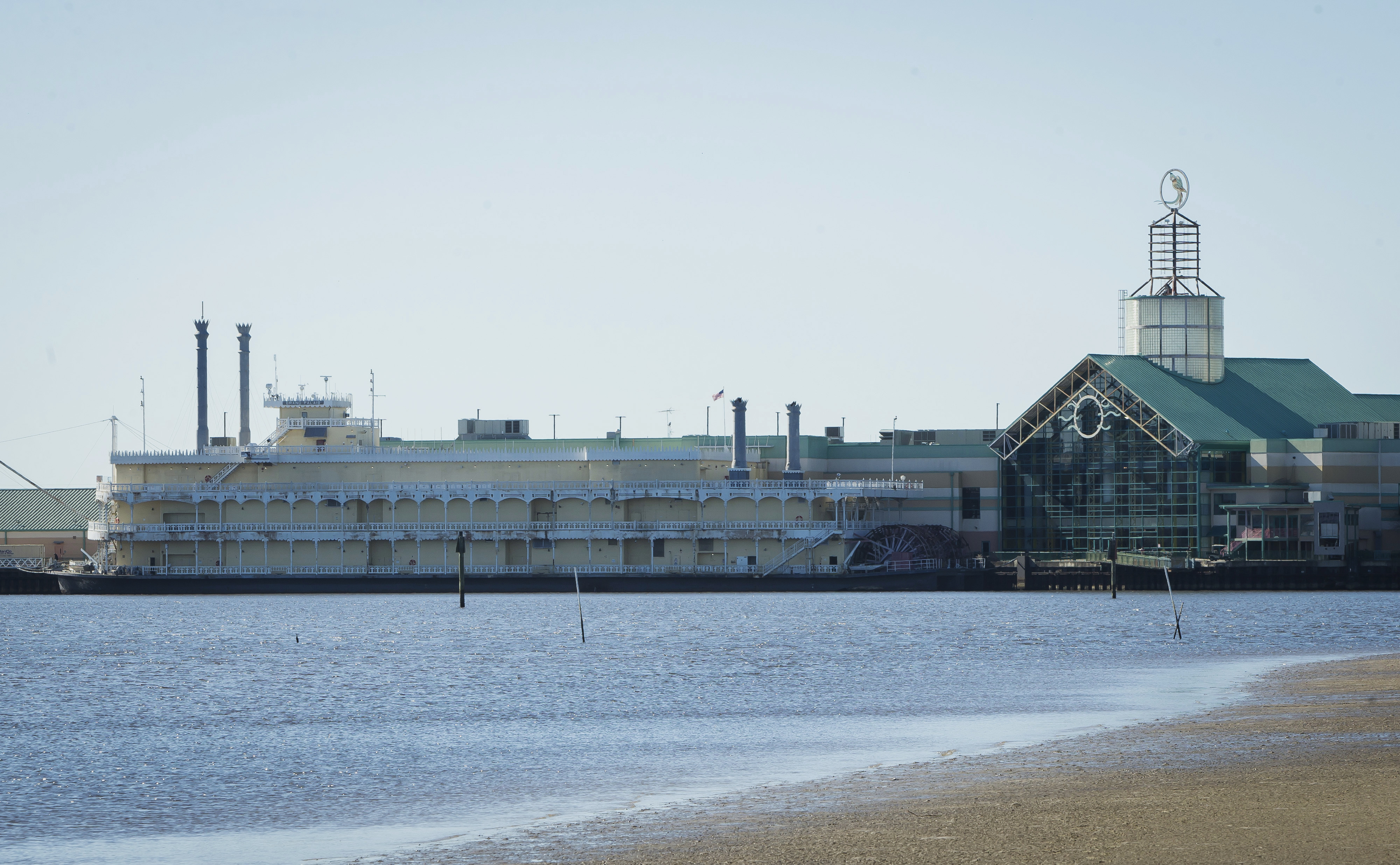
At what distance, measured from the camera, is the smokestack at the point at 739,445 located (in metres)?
111

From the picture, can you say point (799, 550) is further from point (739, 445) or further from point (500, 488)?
point (500, 488)

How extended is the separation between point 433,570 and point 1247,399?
53609mm

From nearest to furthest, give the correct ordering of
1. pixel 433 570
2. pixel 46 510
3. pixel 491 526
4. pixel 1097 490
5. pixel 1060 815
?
pixel 1060 815 < pixel 1097 490 < pixel 491 526 < pixel 433 570 < pixel 46 510

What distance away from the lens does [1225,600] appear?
9331 centimetres

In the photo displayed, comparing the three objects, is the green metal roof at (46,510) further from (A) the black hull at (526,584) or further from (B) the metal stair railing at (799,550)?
(B) the metal stair railing at (799,550)

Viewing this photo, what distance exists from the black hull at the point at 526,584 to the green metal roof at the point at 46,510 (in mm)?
24129

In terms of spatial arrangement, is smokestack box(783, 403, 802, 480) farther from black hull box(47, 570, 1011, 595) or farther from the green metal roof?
the green metal roof

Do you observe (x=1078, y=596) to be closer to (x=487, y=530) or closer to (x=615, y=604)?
(x=615, y=604)

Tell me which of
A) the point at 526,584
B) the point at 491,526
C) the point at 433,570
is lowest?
the point at 526,584

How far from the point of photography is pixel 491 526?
11238cm

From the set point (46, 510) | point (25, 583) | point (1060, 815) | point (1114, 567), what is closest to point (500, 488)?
point (25, 583)

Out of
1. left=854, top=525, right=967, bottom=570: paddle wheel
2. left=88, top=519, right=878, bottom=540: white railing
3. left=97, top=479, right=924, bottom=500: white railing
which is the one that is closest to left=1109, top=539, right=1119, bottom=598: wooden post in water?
left=854, top=525, right=967, bottom=570: paddle wheel

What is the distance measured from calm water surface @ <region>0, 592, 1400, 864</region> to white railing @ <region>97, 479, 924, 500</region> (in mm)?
22311

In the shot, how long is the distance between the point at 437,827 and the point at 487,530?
85.4 meters
